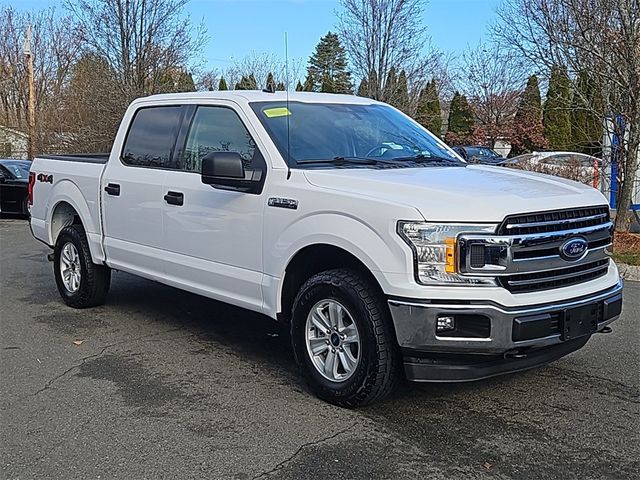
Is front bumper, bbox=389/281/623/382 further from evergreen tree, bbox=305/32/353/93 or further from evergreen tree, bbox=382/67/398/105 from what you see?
evergreen tree, bbox=305/32/353/93

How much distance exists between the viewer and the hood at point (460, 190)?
3902 millimetres

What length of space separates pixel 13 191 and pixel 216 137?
12.6 meters

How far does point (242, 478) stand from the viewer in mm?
3521

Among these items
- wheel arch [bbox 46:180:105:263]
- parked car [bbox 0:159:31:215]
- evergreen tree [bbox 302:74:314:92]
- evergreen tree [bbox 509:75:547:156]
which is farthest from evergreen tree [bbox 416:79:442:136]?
wheel arch [bbox 46:180:105:263]

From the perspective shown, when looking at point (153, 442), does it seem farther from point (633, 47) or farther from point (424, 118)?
point (424, 118)

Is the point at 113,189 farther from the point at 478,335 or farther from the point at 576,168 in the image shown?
the point at 576,168

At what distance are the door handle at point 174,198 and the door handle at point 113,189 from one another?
0.84m

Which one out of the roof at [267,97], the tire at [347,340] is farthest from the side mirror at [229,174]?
the tire at [347,340]

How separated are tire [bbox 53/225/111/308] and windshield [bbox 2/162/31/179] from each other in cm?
1020

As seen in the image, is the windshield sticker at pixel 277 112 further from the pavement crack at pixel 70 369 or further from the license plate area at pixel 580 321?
the license plate area at pixel 580 321

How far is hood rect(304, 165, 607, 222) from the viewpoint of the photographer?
154 inches

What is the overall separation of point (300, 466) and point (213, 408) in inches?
38.7

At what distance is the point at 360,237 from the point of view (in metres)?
Result: 4.15

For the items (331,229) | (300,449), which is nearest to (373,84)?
(331,229)
